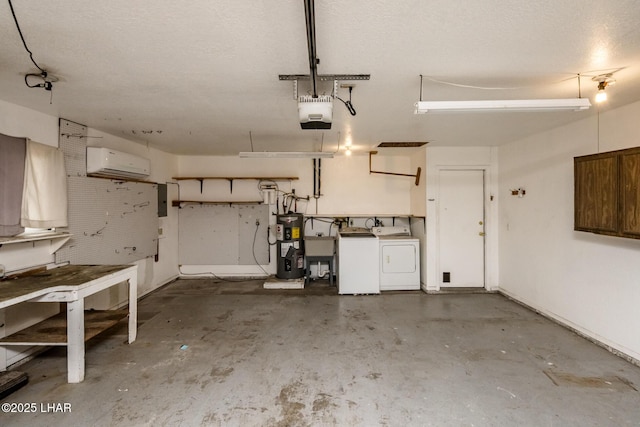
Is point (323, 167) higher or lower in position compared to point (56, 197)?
higher

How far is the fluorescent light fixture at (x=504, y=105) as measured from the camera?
2.03 metres

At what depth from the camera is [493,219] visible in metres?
4.69

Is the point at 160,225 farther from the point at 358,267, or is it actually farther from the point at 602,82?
the point at 602,82

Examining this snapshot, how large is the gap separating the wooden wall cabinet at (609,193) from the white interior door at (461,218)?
6.15 ft

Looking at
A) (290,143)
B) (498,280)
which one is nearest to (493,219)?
(498,280)

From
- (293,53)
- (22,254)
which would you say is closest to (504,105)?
(293,53)

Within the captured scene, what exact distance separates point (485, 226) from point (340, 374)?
3.60 meters

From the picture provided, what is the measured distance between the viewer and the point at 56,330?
8.27 ft

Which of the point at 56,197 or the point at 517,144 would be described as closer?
the point at 56,197

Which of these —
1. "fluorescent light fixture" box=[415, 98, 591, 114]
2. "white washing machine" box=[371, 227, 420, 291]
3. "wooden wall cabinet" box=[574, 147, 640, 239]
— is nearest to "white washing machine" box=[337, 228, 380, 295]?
"white washing machine" box=[371, 227, 420, 291]

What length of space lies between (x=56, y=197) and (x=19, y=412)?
1844 millimetres

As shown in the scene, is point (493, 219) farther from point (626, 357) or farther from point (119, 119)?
point (119, 119)

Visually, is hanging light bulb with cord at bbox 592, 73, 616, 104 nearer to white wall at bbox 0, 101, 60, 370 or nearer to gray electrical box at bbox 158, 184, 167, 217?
white wall at bbox 0, 101, 60, 370

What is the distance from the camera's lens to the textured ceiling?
1401 millimetres
